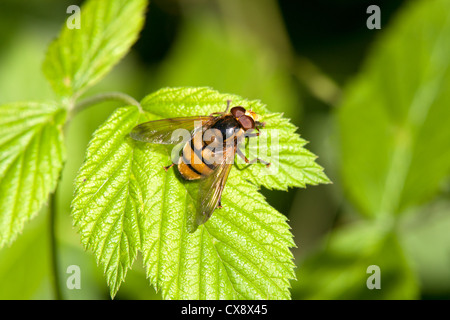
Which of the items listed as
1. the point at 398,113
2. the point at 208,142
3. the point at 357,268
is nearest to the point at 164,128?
the point at 208,142

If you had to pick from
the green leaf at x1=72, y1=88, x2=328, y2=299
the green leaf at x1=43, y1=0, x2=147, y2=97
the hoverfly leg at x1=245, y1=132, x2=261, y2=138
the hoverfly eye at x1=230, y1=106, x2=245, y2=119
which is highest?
the green leaf at x1=43, y1=0, x2=147, y2=97

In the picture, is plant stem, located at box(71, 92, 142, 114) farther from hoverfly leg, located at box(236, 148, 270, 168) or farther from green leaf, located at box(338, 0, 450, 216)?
green leaf, located at box(338, 0, 450, 216)

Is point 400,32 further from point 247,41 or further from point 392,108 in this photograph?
point 247,41

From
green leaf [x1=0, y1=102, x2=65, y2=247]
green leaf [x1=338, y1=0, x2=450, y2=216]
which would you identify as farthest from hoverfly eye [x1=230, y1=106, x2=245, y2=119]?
green leaf [x1=338, y1=0, x2=450, y2=216]

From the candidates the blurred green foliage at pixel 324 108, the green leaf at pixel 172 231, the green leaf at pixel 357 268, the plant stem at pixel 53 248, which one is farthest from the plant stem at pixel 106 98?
A: the green leaf at pixel 357 268

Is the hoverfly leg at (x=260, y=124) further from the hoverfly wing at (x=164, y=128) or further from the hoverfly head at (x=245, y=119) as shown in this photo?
the hoverfly wing at (x=164, y=128)

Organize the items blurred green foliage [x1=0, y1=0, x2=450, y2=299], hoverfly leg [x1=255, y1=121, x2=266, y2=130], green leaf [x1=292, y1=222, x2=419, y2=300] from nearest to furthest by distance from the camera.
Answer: hoverfly leg [x1=255, y1=121, x2=266, y2=130]
green leaf [x1=292, y1=222, x2=419, y2=300]
blurred green foliage [x1=0, y1=0, x2=450, y2=299]

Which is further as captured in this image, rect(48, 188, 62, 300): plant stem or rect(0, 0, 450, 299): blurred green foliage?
rect(0, 0, 450, 299): blurred green foliage
